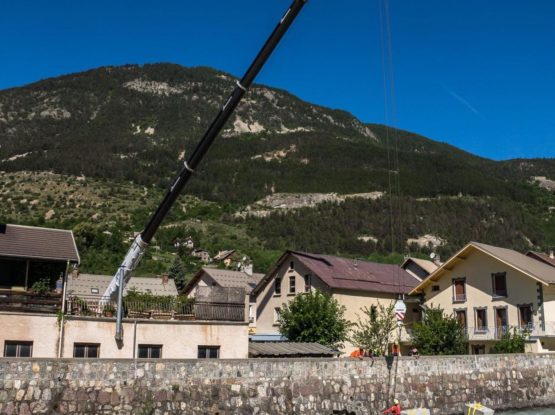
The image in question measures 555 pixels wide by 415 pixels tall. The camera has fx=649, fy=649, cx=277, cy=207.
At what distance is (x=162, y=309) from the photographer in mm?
31219

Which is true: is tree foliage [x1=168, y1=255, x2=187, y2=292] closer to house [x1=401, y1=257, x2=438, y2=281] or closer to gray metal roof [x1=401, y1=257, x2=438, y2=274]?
house [x1=401, y1=257, x2=438, y2=281]

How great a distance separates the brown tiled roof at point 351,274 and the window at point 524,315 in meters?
10.4

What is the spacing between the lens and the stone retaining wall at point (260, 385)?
22.7 m

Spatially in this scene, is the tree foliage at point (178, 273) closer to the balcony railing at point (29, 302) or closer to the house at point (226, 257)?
the house at point (226, 257)

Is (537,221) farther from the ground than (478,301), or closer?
farther from the ground

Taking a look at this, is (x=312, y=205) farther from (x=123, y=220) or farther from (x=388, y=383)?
(x=388, y=383)

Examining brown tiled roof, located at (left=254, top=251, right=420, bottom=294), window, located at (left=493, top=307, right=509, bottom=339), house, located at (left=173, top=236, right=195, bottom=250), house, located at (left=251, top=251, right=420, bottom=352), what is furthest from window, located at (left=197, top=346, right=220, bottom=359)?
house, located at (left=173, top=236, right=195, bottom=250)

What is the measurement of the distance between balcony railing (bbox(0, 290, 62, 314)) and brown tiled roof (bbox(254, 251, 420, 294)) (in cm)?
2623

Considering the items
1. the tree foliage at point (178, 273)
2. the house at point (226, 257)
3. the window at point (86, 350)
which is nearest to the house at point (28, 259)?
the window at point (86, 350)

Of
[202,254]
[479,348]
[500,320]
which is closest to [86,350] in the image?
[479,348]

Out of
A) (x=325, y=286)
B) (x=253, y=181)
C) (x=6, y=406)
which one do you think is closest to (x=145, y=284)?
(x=325, y=286)

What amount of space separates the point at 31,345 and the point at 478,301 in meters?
34.5

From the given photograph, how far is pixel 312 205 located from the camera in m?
179

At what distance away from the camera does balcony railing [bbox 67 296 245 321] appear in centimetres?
2989
